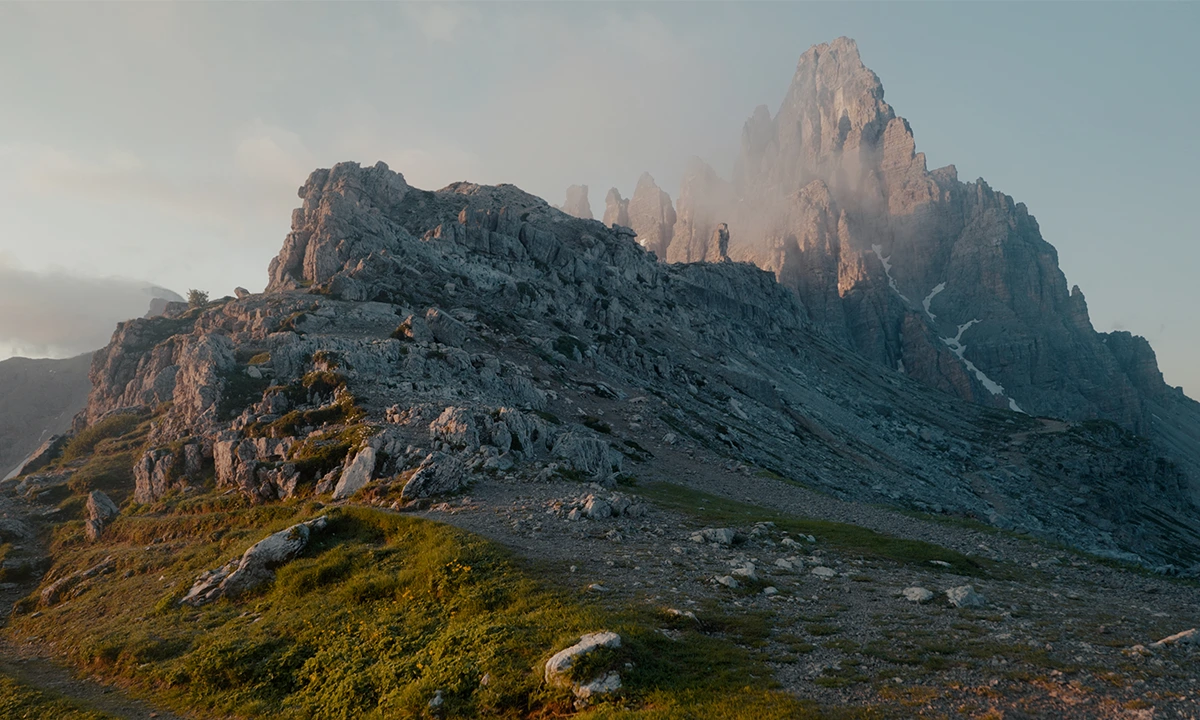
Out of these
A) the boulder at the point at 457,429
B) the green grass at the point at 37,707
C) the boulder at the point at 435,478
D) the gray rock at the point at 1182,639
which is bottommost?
the green grass at the point at 37,707

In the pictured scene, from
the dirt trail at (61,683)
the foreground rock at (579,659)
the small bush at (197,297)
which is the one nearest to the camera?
the foreground rock at (579,659)

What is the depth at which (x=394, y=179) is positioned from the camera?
484 ft

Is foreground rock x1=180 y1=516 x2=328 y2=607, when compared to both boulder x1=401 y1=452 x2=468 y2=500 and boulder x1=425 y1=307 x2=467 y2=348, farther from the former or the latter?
boulder x1=425 y1=307 x2=467 y2=348

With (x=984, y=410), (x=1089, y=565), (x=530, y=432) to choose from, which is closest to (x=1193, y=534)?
(x=984, y=410)

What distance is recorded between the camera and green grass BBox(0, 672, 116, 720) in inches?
637

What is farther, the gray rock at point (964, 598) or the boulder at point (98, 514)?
the boulder at point (98, 514)

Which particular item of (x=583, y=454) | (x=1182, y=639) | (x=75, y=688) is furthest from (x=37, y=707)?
(x=1182, y=639)

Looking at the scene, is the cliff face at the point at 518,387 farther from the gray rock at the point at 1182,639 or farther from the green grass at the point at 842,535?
the gray rock at the point at 1182,639

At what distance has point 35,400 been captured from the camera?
164625 millimetres

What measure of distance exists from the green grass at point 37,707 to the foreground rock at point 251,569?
A: 548cm

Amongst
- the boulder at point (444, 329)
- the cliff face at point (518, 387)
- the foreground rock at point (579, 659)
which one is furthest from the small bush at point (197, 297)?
the foreground rock at point (579, 659)

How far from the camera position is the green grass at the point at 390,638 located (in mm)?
12414

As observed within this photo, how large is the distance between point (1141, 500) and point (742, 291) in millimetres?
111326

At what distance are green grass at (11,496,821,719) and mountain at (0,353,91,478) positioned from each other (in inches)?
6049
